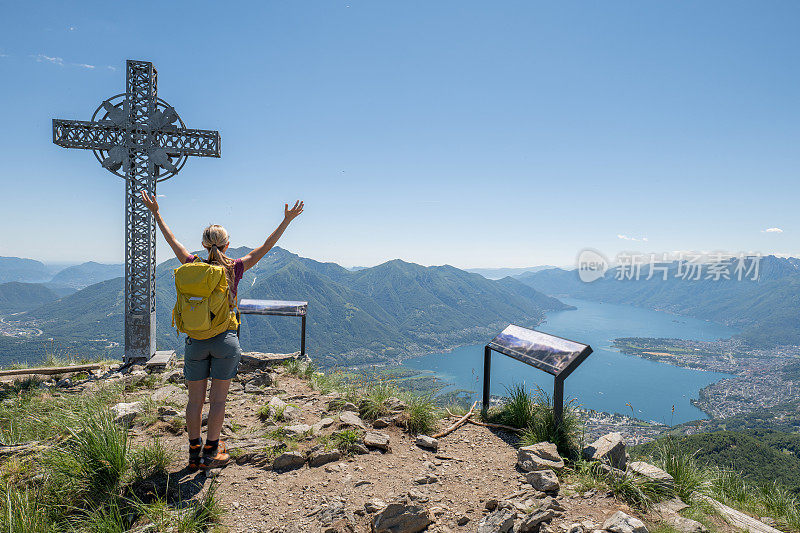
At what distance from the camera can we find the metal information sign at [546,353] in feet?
14.6

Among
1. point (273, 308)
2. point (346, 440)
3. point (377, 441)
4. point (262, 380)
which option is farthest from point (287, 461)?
point (273, 308)

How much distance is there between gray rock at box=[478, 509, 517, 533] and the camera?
2.84 meters

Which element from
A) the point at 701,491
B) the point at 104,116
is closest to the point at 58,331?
the point at 104,116

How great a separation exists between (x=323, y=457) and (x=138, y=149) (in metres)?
9.78

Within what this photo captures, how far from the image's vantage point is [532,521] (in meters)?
2.81

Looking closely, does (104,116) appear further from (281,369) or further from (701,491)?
(701,491)

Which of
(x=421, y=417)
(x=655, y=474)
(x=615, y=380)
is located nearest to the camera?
(x=655, y=474)

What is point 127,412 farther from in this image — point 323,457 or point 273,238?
point 273,238

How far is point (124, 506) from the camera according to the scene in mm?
2936

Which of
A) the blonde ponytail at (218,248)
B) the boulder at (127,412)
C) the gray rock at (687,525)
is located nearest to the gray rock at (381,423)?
the blonde ponytail at (218,248)

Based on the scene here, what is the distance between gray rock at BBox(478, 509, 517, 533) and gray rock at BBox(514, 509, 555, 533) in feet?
0.25

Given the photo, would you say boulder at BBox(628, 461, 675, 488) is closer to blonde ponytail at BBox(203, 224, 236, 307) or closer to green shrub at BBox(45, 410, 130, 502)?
blonde ponytail at BBox(203, 224, 236, 307)

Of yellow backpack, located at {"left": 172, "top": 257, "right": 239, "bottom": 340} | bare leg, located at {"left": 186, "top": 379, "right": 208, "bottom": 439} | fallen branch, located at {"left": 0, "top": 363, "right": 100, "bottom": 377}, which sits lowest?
fallen branch, located at {"left": 0, "top": 363, "right": 100, "bottom": 377}

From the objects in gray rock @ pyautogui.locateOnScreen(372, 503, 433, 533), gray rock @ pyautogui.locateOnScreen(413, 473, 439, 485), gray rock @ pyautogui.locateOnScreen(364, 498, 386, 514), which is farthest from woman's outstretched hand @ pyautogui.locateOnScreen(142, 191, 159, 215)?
gray rock @ pyautogui.locateOnScreen(413, 473, 439, 485)
